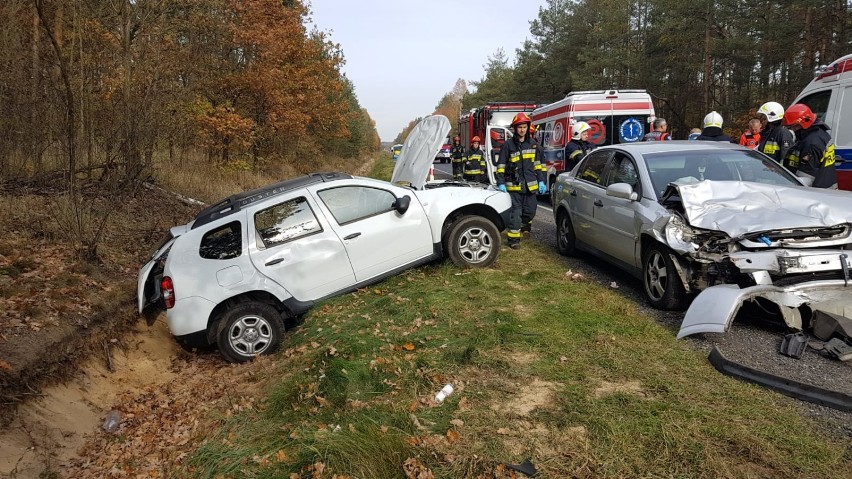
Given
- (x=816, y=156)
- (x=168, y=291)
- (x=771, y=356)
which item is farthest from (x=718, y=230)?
(x=168, y=291)

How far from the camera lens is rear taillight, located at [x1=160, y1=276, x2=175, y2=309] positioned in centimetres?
536

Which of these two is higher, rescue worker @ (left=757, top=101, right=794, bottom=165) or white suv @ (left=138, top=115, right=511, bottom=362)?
rescue worker @ (left=757, top=101, right=794, bottom=165)

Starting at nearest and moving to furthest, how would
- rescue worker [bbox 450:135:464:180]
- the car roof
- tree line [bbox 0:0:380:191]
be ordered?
the car roof → tree line [bbox 0:0:380:191] → rescue worker [bbox 450:135:464:180]

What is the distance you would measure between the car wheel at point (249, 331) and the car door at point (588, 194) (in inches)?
155

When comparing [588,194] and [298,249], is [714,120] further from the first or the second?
[298,249]

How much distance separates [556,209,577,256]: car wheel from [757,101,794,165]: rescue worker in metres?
2.55

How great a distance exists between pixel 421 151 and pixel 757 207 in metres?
4.51

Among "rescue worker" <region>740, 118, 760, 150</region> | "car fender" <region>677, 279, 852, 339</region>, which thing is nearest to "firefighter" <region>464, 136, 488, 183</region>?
"rescue worker" <region>740, 118, 760, 150</region>

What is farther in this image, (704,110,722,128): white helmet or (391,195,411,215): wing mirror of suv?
(704,110,722,128): white helmet

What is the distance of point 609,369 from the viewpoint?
3949 millimetres

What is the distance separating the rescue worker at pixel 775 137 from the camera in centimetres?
697

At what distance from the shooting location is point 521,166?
26.6 ft

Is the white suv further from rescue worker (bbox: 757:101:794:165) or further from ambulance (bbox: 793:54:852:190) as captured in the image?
ambulance (bbox: 793:54:852:190)

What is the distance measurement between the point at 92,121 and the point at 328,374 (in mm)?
6915
